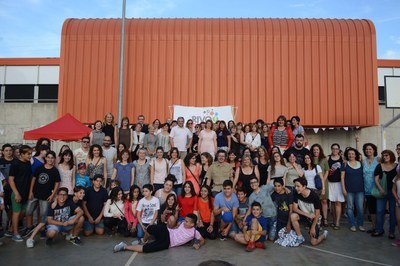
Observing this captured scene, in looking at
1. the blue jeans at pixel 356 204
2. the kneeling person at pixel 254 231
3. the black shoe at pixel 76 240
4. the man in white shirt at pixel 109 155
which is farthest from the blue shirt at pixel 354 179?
the black shoe at pixel 76 240

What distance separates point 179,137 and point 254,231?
159 inches

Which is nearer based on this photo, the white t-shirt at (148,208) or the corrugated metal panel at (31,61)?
the white t-shirt at (148,208)

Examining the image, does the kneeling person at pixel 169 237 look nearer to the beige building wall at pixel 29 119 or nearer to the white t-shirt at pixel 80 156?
the white t-shirt at pixel 80 156

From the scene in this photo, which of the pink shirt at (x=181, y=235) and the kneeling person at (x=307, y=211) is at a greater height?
the kneeling person at (x=307, y=211)

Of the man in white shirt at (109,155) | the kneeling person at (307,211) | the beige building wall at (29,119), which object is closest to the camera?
the kneeling person at (307,211)

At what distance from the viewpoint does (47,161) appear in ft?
22.4

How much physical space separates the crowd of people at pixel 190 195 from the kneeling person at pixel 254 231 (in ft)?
0.06

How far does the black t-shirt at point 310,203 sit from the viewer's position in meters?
6.50

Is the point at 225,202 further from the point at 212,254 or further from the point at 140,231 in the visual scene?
the point at 140,231

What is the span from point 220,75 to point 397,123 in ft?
30.3

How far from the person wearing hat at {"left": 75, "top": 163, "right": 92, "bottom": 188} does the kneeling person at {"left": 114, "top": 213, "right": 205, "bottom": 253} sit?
216 cm

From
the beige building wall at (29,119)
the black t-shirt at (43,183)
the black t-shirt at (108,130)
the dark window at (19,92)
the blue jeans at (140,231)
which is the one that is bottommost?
the blue jeans at (140,231)

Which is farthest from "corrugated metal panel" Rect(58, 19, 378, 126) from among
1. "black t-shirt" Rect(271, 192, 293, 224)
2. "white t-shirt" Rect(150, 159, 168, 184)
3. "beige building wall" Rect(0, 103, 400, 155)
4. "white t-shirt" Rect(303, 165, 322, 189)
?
"black t-shirt" Rect(271, 192, 293, 224)

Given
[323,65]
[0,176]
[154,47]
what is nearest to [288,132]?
[0,176]
